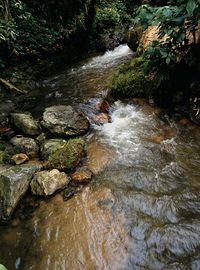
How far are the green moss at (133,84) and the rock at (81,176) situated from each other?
8.81 feet

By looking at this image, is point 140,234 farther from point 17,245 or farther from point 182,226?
point 17,245

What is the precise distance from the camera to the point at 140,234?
328 centimetres

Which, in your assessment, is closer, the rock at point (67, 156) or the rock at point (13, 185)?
the rock at point (13, 185)

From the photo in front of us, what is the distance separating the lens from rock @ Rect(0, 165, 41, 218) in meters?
3.82

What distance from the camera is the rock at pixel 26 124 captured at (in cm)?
541

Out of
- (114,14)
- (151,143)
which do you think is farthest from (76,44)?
(151,143)

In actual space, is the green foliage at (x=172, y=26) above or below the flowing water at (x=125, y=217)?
above

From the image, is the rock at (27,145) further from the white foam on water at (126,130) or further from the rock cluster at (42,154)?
the white foam on water at (126,130)

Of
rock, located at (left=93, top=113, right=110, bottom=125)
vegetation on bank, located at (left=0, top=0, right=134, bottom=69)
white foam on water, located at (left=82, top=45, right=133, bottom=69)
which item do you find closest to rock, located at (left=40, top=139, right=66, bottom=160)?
rock, located at (left=93, top=113, right=110, bottom=125)

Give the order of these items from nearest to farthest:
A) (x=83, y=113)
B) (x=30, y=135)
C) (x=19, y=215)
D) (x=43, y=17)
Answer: (x=19, y=215), (x=30, y=135), (x=83, y=113), (x=43, y=17)

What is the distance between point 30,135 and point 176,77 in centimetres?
313

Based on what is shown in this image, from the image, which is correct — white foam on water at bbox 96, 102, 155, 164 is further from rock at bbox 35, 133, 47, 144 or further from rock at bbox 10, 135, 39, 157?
rock at bbox 10, 135, 39, 157

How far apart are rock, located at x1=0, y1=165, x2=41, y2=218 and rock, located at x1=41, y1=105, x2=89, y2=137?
1.17m

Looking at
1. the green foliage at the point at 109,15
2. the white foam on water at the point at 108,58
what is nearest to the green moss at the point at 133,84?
the white foam on water at the point at 108,58
